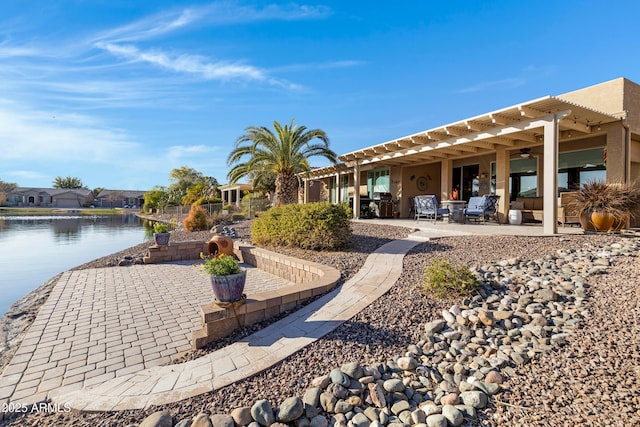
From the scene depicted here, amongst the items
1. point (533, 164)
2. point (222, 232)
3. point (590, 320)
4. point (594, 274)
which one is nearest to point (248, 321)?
point (590, 320)

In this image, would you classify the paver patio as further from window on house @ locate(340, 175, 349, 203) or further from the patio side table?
window on house @ locate(340, 175, 349, 203)

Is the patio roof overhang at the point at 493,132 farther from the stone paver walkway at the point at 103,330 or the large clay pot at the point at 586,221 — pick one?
the stone paver walkway at the point at 103,330

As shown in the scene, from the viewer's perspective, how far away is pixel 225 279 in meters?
3.06

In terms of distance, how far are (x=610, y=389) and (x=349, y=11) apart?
9.77 m

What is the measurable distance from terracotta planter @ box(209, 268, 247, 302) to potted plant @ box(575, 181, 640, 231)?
762 cm

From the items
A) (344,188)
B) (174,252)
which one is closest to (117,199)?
(344,188)

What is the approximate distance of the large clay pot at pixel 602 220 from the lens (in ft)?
20.9

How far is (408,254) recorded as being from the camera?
577 centimetres

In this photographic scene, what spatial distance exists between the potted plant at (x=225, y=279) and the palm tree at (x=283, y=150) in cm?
1006

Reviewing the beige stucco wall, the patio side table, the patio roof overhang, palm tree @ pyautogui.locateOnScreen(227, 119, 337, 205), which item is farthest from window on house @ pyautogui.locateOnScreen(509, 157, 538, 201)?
palm tree @ pyautogui.locateOnScreen(227, 119, 337, 205)

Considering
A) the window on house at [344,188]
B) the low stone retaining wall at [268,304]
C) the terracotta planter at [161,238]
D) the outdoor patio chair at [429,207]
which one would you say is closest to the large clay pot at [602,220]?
the outdoor patio chair at [429,207]

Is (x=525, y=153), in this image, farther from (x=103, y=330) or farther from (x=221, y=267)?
(x=103, y=330)

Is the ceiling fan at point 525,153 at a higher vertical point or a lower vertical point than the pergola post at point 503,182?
higher

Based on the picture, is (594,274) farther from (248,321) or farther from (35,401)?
(35,401)
